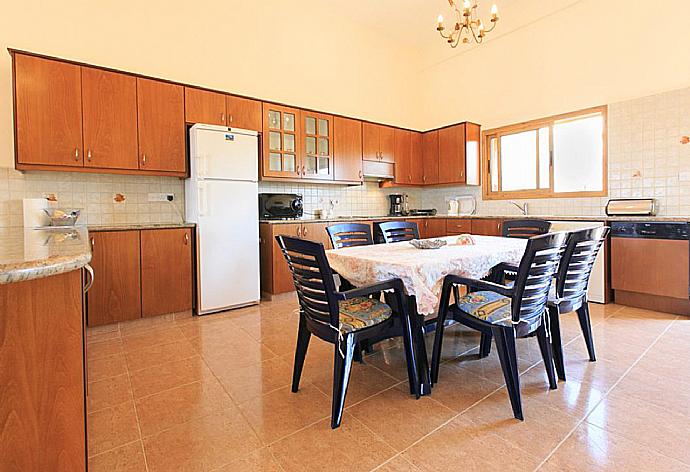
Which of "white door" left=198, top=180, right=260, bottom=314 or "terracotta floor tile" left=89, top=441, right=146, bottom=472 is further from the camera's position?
"white door" left=198, top=180, right=260, bottom=314

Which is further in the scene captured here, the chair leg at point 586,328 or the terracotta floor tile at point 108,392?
the chair leg at point 586,328

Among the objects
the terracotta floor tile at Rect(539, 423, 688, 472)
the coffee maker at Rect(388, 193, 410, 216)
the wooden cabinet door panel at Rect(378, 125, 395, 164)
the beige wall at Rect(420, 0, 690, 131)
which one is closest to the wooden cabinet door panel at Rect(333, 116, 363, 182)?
the wooden cabinet door panel at Rect(378, 125, 395, 164)

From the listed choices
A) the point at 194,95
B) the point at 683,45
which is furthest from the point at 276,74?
the point at 683,45

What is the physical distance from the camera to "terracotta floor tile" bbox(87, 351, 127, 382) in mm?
2266

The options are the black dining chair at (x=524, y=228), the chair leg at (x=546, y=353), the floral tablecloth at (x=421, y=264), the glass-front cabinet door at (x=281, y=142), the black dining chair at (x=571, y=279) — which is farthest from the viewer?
the glass-front cabinet door at (x=281, y=142)

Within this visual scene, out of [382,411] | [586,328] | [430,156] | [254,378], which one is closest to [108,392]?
[254,378]

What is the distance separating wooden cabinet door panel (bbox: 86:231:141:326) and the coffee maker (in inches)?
147

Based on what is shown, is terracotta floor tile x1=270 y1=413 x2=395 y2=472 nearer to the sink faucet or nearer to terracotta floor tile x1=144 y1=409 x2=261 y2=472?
terracotta floor tile x1=144 y1=409 x2=261 y2=472

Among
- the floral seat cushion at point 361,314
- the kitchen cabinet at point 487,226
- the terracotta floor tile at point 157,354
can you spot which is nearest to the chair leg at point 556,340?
the floral seat cushion at point 361,314

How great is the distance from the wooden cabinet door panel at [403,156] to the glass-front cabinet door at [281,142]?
174 centimetres

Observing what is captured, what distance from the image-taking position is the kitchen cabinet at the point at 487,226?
455 centimetres

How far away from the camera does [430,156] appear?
5.76 meters

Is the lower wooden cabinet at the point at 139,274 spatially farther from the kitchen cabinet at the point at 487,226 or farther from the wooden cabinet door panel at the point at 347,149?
the kitchen cabinet at the point at 487,226

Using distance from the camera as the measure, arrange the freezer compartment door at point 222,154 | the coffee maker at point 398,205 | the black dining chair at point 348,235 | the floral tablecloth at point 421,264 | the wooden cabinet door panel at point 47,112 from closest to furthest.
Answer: the floral tablecloth at point 421,264 < the black dining chair at point 348,235 < the wooden cabinet door panel at point 47,112 < the freezer compartment door at point 222,154 < the coffee maker at point 398,205
